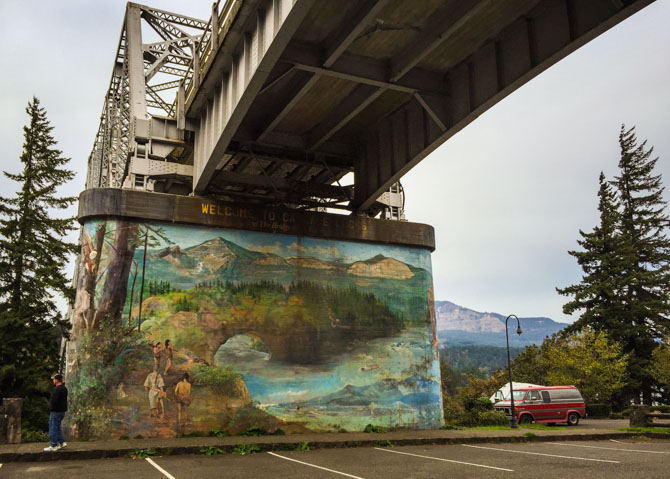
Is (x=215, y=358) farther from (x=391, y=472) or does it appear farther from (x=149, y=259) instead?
(x=391, y=472)

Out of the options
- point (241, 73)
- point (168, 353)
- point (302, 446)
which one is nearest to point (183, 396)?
point (168, 353)

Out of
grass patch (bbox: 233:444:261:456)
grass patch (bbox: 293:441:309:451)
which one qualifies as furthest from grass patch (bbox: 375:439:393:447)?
grass patch (bbox: 233:444:261:456)

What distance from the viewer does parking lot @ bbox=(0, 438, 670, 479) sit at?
11.3 metres

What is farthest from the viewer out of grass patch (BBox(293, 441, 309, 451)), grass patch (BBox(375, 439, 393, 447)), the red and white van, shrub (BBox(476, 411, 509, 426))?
the red and white van

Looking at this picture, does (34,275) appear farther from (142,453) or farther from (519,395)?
(519,395)

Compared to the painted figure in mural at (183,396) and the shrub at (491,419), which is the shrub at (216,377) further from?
the shrub at (491,419)

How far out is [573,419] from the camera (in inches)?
1156

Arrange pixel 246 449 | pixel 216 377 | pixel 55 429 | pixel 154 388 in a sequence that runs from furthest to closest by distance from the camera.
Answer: pixel 216 377 → pixel 154 388 → pixel 246 449 → pixel 55 429

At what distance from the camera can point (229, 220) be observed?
1997cm

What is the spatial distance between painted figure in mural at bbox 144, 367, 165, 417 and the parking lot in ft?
11.6

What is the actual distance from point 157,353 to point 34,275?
14633 mm

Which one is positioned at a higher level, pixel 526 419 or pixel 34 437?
pixel 34 437

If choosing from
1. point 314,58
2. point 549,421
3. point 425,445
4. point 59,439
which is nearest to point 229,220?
point 314,58

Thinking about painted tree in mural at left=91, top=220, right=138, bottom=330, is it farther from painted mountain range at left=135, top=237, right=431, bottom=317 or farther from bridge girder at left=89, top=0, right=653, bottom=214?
bridge girder at left=89, top=0, right=653, bottom=214
